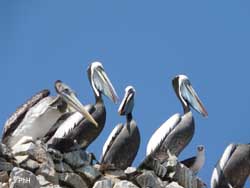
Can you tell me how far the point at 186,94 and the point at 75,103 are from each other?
3.12 m

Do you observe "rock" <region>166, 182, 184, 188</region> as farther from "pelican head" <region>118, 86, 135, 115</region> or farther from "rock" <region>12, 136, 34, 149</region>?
"rock" <region>12, 136, 34, 149</region>

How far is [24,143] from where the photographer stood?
1766cm

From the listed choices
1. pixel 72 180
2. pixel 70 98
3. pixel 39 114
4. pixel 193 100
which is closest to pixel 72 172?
pixel 72 180

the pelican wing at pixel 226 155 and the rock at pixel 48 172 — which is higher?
the rock at pixel 48 172

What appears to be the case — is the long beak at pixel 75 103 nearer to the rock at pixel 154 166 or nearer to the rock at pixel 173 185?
the rock at pixel 154 166

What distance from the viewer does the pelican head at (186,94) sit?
21484 millimetres

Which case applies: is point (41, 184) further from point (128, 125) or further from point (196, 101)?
point (196, 101)

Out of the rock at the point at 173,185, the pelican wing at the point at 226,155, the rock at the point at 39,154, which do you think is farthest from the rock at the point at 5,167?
the pelican wing at the point at 226,155

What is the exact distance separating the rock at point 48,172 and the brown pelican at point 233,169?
3.72 m

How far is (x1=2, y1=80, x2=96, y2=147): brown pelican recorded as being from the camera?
19.1 m

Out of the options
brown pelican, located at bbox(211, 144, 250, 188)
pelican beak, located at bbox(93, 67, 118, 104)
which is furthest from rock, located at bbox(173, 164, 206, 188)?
pelican beak, located at bbox(93, 67, 118, 104)

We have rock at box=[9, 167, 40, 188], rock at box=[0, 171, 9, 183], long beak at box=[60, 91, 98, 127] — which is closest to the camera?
rock at box=[9, 167, 40, 188]

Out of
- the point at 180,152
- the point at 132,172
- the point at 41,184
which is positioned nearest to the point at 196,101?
the point at 180,152

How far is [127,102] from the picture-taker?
20.7 metres
